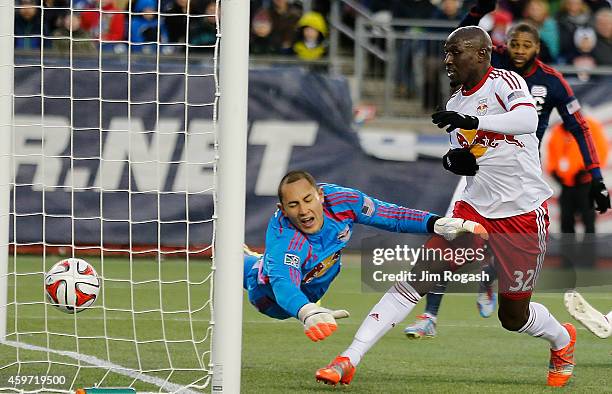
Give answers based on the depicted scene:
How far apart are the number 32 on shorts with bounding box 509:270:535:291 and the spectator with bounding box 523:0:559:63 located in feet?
28.7

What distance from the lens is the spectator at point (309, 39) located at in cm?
1483

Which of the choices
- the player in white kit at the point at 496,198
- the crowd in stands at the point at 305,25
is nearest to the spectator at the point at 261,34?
the crowd in stands at the point at 305,25

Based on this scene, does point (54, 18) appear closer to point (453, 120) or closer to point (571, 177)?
point (571, 177)

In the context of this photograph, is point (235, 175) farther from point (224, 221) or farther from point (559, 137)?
point (559, 137)

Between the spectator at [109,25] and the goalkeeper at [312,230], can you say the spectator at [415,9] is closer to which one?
the spectator at [109,25]

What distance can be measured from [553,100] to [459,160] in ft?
7.04

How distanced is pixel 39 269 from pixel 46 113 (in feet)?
6.43

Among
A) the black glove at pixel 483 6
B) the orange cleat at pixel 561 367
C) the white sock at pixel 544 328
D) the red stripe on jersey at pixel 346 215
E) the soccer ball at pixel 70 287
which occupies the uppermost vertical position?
the black glove at pixel 483 6

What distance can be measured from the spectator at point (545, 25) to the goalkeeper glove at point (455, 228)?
919 centimetres

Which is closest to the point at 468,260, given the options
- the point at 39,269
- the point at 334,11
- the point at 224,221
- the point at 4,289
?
the point at 224,221

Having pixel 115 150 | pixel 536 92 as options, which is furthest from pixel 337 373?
pixel 115 150

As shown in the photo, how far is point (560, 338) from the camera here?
6.80 meters

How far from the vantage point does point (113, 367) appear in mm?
6758

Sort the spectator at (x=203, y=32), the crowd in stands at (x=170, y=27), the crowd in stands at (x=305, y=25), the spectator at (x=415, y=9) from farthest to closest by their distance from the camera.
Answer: the spectator at (x=415, y=9) < the crowd in stands at (x=305, y=25) < the spectator at (x=203, y=32) < the crowd in stands at (x=170, y=27)
